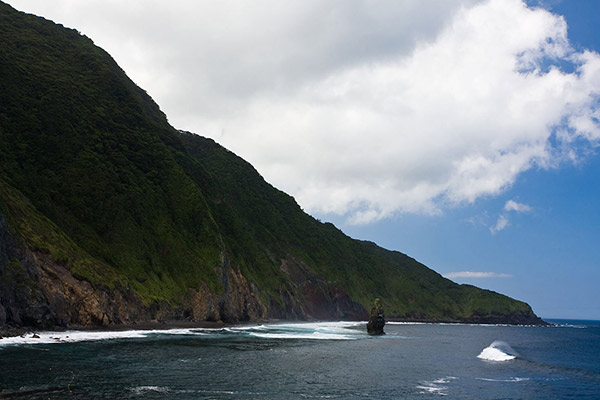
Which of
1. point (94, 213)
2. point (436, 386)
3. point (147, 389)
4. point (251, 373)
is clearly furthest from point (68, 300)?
point (436, 386)

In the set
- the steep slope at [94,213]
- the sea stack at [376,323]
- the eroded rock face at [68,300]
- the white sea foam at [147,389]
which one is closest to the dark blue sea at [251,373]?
the white sea foam at [147,389]

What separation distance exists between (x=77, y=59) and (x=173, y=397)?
470 ft

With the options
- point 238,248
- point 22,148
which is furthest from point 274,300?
point 22,148

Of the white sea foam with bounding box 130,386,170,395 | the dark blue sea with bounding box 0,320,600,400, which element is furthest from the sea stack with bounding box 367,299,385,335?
the white sea foam with bounding box 130,386,170,395

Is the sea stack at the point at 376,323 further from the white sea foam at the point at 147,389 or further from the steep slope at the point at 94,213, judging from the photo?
the white sea foam at the point at 147,389

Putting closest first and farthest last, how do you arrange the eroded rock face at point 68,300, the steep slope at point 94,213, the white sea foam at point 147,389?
the white sea foam at point 147,389
the eroded rock face at point 68,300
the steep slope at point 94,213

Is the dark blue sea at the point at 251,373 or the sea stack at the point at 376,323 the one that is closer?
the dark blue sea at the point at 251,373

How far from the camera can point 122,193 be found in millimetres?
115875

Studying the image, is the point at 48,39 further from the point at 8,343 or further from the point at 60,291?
the point at 8,343

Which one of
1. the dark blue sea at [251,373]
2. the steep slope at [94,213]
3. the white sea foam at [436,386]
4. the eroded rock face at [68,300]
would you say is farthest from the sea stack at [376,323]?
the white sea foam at [436,386]

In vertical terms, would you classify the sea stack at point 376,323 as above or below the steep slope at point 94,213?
below

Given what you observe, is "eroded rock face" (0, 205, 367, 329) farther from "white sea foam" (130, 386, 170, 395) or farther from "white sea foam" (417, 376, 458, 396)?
"white sea foam" (417, 376, 458, 396)

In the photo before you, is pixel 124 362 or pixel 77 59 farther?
pixel 77 59

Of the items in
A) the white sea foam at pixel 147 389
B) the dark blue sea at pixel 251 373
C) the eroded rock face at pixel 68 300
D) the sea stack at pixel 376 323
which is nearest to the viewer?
the white sea foam at pixel 147 389
